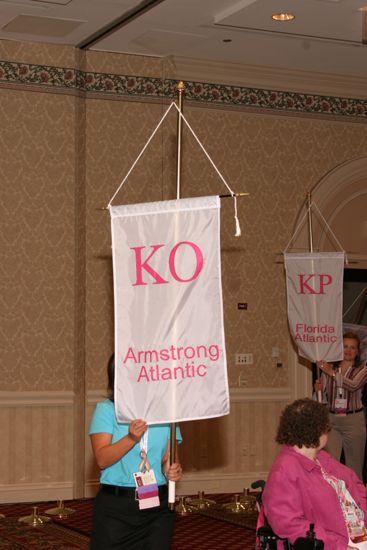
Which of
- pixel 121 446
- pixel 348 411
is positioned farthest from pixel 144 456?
pixel 348 411

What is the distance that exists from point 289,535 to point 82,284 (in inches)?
212

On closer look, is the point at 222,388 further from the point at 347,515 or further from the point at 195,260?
the point at 347,515

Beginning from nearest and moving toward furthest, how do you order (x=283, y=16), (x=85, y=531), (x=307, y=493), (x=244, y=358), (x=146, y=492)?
(x=146, y=492) → (x=307, y=493) → (x=85, y=531) → (x=283, y=16) → (x=244, y=358)

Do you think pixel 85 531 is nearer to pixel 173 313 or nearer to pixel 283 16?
pixel 173 313

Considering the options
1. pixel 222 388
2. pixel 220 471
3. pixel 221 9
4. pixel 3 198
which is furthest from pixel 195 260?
pixel 220 471

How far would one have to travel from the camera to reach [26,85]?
9.44 metres

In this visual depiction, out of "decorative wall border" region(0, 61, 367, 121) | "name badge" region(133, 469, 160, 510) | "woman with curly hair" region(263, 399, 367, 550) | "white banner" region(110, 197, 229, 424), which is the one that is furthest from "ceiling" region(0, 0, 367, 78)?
"name badge" region(133, 469, 160, 510)

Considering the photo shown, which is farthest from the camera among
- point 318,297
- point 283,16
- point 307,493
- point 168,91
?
point 168,91

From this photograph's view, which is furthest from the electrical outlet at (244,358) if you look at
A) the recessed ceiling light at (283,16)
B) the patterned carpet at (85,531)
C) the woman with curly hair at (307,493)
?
the woman with curly hair at (307,493)

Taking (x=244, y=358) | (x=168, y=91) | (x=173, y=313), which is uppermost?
(x=168, y=91)

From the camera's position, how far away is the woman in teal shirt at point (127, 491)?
14.0ft

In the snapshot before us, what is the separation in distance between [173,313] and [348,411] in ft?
16.2

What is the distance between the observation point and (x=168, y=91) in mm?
9945

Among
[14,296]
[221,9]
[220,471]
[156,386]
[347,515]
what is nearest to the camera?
[156,386]
